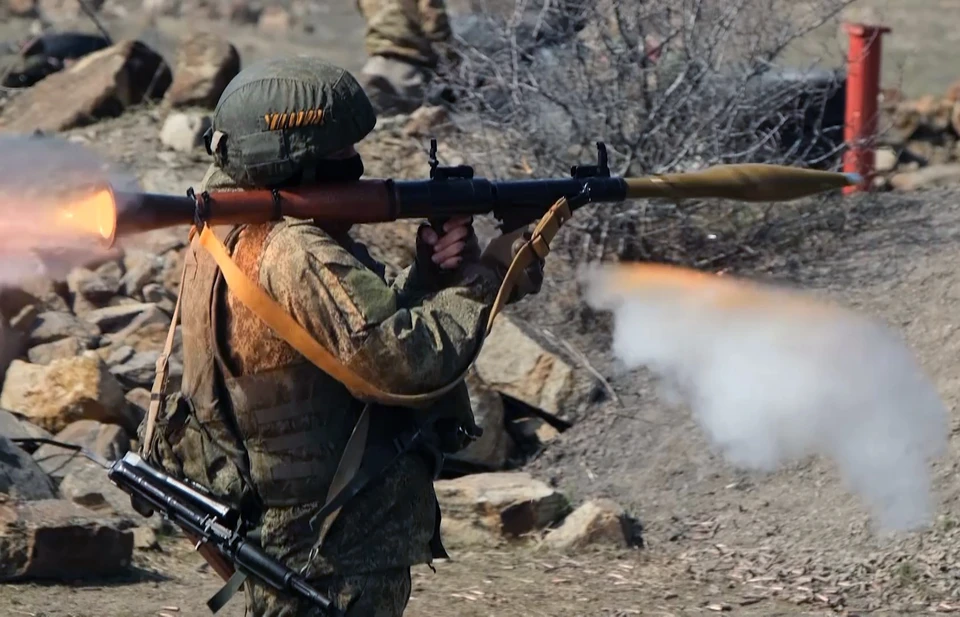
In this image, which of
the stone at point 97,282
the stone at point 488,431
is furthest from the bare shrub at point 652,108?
the stone at point 97,282

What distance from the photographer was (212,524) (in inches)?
148

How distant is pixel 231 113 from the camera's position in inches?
144

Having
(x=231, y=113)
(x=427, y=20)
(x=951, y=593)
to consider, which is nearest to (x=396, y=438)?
(x=231, y=113)

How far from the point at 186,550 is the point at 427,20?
5.13 meters

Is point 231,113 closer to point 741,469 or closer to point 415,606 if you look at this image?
point 415,606

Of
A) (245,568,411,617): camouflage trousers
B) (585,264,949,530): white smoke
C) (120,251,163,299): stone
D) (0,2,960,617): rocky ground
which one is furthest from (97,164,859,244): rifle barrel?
(120,251,163,299): stone

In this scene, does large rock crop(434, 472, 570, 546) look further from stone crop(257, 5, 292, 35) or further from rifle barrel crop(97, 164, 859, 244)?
stone crop(257, 5, 292, 35)

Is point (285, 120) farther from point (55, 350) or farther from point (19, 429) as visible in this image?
point (55, 350)

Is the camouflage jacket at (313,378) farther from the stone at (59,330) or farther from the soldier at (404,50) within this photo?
the soldier at (404,50)

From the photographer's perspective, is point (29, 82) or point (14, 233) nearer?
point (14, 233)

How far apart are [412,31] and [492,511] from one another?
16.3 feet

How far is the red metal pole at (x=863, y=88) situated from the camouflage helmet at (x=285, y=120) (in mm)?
6478

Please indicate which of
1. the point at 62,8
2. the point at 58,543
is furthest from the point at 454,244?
the point at 62,8

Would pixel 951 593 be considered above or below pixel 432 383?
below
